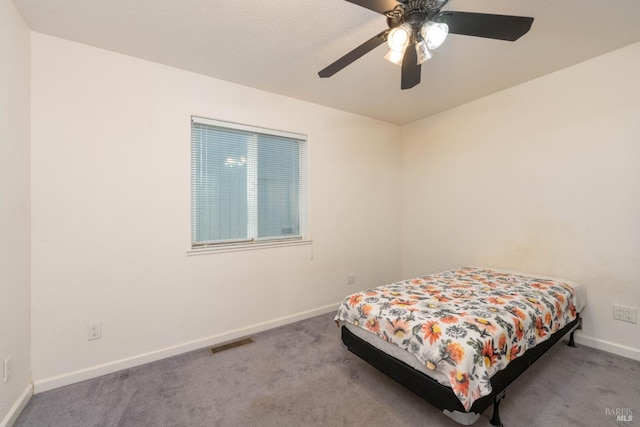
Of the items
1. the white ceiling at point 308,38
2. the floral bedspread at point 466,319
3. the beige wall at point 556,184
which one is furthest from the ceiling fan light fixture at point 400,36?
the beige wall at point 556,184

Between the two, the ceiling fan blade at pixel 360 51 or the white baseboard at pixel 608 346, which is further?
the white baseboard at pixel 608 346

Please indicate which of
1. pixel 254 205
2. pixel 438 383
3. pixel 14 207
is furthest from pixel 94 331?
pixel 438 383

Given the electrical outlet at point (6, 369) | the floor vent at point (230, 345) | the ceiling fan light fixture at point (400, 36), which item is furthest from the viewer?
the floor vent at point (230, 345)

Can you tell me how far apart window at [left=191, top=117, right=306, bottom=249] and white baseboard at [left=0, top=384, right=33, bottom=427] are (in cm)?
132

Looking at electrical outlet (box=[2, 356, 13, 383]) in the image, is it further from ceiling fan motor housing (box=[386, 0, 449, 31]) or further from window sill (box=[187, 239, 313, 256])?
ceiling fan motor housing (box=[386, 0, 449, 31])

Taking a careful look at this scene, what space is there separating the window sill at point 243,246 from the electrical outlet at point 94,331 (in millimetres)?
792

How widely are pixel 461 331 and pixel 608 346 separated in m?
1.87

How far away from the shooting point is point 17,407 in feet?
5.21

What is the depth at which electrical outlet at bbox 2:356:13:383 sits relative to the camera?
1469 mm

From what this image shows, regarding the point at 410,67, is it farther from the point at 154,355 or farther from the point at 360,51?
the point at 154,355

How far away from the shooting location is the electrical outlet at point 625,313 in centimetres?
211

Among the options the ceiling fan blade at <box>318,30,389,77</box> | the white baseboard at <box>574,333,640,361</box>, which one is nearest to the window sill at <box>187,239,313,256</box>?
the ceiling fan blade at <box>318,30,389,77</box>

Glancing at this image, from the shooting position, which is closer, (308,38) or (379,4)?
(379,4)

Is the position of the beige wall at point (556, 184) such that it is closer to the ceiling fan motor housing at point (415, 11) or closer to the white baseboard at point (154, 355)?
the ceiling fan motor housing at point (415, 11)
